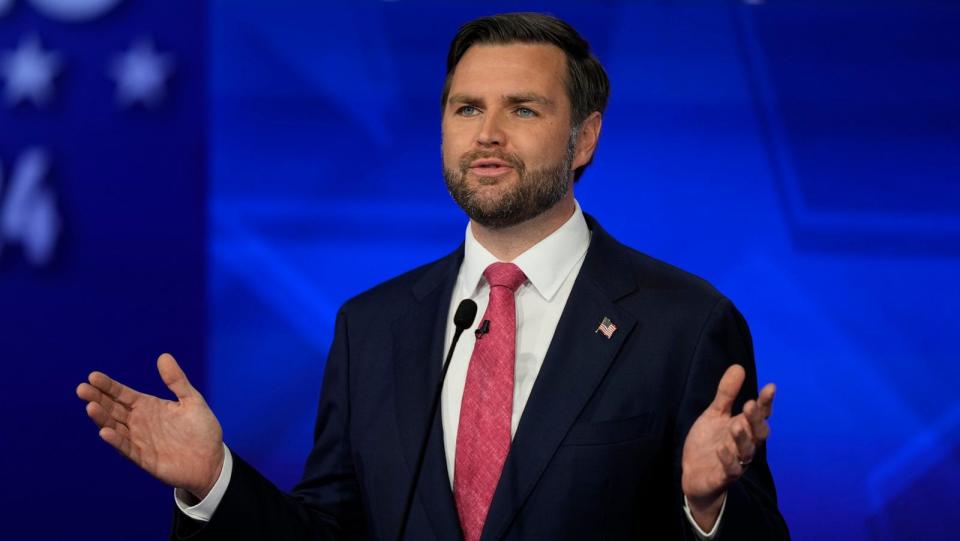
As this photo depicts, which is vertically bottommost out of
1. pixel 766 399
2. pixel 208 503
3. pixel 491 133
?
pixel 208 503

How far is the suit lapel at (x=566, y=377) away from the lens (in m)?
2.16

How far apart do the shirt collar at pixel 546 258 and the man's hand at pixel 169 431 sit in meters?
0.57

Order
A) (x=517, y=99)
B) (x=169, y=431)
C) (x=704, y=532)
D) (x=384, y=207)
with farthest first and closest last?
1. (x=384, y=207)
2. (x=517, y=99)
3. (x=169, y=431)
4. (x=704, y=532)

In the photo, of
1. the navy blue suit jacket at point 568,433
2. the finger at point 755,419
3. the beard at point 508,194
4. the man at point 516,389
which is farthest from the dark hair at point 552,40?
the finger at point 755,419

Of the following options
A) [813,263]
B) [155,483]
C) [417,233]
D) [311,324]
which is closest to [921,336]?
[813,263]

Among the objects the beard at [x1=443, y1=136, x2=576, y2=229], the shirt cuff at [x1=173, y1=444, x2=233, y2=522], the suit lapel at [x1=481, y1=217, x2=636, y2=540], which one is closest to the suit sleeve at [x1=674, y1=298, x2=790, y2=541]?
the suit lapel at [x1=481, y1=217, x2=636, y2=540]

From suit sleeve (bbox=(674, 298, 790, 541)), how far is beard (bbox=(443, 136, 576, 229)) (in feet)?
1.23

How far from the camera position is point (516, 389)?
2.29 metres

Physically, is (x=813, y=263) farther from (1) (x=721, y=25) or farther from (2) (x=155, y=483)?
(2) (x=155, y=483)

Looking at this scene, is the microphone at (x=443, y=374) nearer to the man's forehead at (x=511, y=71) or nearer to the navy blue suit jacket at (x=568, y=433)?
the navy blue suit jacket at (x=568, y=433)

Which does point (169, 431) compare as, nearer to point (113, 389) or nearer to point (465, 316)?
point (113, 389)

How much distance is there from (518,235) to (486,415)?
369 mm

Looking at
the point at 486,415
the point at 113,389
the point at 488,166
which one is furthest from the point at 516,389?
the point at 113,389

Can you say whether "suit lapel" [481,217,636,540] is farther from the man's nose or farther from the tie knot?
the man's nose
